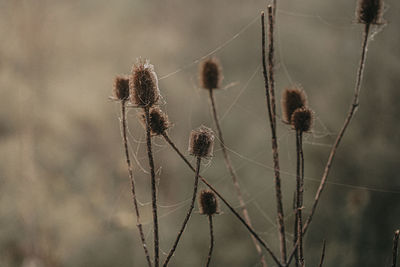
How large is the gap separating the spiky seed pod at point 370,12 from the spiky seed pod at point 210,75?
0.47 meters

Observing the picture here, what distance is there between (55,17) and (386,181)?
2.91m

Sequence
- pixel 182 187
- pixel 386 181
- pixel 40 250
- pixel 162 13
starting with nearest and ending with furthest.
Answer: pixel 40 250, pixel 386 181, pixel 162 13, pixel 182 187

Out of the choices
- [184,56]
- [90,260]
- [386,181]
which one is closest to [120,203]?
[90,260]

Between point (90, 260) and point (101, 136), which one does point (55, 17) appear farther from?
point (90, 260)

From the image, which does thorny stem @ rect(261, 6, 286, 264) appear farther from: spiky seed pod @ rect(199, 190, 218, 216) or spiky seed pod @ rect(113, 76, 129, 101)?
spiky seed pod @ rect(113, 76, 129, 101)

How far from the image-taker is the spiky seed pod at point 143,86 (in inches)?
35.4

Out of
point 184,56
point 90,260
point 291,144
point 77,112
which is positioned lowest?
point 90,260

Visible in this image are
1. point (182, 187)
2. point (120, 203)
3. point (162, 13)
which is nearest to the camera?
point (120, 203)

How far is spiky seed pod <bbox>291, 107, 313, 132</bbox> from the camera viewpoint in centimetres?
103

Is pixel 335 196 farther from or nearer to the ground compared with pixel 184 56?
nearer to the ground

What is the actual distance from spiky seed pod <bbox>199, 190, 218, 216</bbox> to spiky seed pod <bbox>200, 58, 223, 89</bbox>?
0.41 metres

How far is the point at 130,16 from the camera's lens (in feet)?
12.7

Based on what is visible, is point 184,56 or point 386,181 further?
point 184,56

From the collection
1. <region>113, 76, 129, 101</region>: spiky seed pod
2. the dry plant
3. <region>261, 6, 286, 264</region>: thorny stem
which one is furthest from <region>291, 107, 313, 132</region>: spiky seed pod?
<region>113, 76, 129, 101</region>: spiky seed pod
